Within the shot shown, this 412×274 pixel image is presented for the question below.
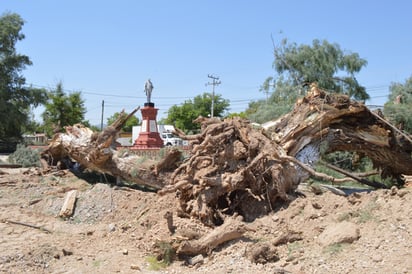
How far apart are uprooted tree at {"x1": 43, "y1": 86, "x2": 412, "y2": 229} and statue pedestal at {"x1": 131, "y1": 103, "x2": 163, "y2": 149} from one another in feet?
37.8

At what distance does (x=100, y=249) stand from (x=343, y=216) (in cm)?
318

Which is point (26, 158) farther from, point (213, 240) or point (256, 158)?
point (213, 240)

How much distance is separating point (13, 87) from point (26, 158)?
15.3m

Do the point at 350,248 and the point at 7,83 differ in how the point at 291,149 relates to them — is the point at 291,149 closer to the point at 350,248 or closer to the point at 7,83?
the point at 350,248

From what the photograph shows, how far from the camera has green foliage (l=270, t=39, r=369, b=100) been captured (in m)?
19.9

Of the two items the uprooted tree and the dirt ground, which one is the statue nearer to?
the uprooted tree

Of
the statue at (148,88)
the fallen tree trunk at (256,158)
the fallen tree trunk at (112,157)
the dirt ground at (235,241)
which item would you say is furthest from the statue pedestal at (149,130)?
the fallen tree trunk at (256,158)

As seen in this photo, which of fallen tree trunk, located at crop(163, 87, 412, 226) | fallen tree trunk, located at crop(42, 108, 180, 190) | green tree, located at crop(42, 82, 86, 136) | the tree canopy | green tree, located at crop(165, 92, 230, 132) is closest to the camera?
fallen tree trunk, located at crop(163, 87, 412, 226)

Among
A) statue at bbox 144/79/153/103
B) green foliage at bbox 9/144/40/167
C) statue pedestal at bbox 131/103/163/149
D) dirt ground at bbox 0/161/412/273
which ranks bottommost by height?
dirt ground at bbox 0/161/412/273

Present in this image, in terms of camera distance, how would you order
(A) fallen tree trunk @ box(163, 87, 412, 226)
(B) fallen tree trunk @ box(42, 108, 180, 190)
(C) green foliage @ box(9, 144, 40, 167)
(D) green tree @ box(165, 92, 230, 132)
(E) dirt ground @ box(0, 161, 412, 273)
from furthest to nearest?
(D) green tree @ box(165, 92, 230, 132)
(C) green foliage @ box(9, 144, 40, 167)
(B) fallen tree trunk @ box(42, 108, 180, 190)
(A) fallen tree trunk @ box(163, 87, 412, 226)
(E) dirt ground @ box(0, 161, 412, 273)

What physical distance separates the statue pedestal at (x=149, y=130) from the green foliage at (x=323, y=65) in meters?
5.88

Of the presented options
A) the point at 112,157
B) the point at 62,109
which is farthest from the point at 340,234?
the point at 62,109

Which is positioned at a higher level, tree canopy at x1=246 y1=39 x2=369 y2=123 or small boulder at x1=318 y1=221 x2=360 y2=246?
tree canopy at x1=246 y1=39 x2=369 y2=123

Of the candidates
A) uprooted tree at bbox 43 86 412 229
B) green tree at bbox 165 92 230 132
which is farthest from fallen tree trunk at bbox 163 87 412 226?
green tree at bbox 165 92 230 132
